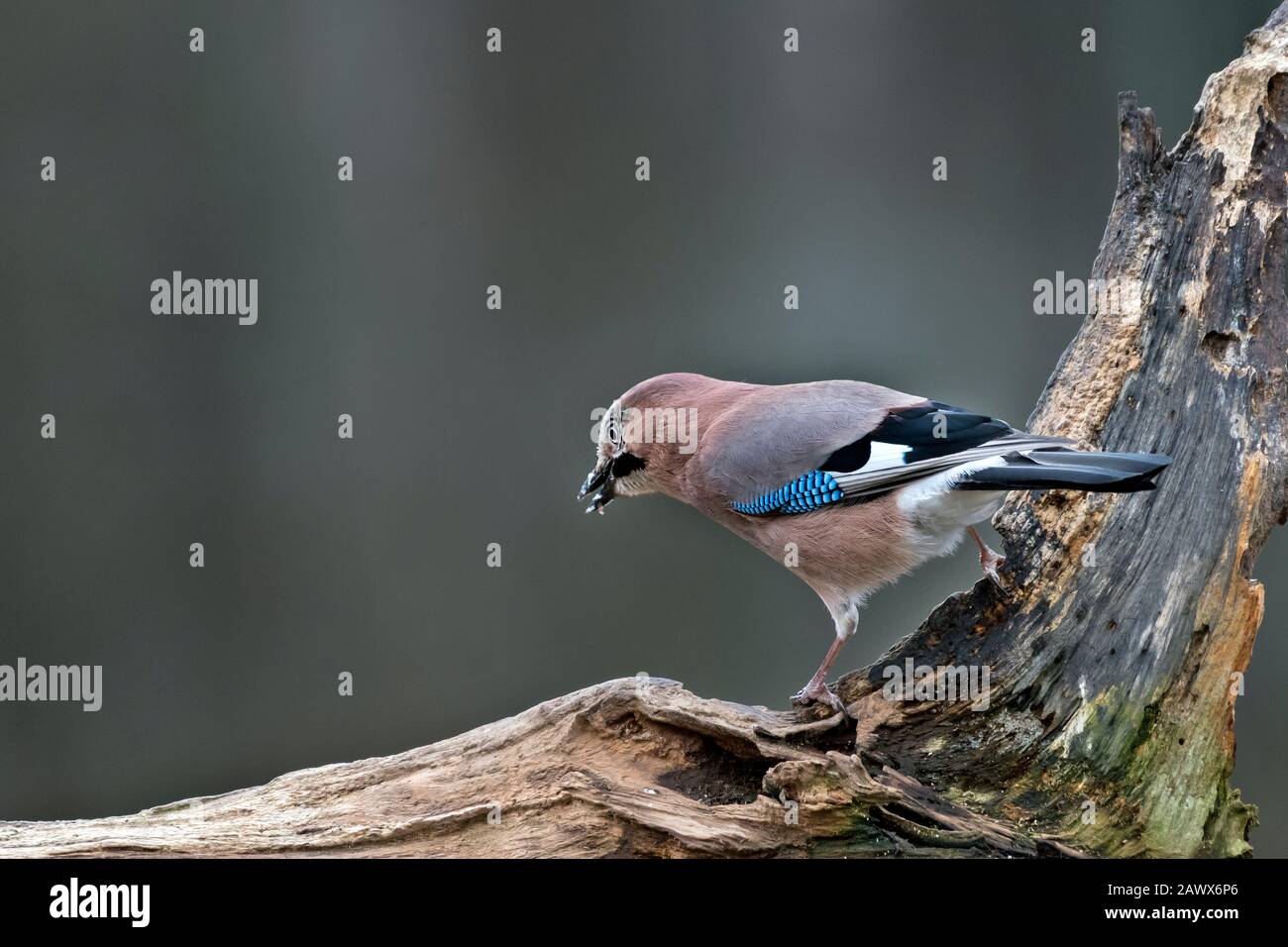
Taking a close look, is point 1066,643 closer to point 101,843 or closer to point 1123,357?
point 1123,357

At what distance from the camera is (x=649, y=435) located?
10.9 ft

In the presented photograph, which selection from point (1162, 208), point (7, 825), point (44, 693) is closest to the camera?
point (7, 825)

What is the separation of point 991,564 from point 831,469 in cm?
45

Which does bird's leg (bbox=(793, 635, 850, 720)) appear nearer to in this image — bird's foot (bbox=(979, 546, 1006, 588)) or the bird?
the bird

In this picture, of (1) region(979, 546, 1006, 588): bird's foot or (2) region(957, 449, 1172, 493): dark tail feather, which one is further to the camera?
(1) region(979, 546, 1006, 588): bird's foot

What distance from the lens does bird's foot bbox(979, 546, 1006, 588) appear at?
2.77 m

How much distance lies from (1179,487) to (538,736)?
1602 millimetres

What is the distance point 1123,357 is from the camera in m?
2.88

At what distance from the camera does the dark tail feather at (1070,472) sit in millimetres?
2324

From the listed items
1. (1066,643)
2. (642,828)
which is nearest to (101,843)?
(642,828)

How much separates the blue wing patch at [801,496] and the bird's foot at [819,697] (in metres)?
0.46

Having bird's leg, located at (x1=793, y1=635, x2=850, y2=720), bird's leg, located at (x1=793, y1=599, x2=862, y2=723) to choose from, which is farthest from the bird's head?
bird's leg, located at (x1=793, y1=635, x2=850, y2=720)

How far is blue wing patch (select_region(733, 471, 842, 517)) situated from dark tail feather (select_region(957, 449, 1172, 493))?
1.30 ft
